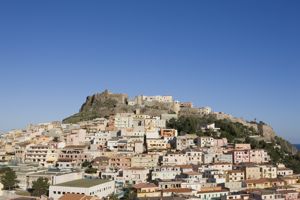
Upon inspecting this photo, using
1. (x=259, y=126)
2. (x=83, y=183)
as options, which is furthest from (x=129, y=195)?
(x=259, y=126)

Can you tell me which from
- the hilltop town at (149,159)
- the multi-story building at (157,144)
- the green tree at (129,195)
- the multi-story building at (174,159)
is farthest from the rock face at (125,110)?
the green tree at (129,195)

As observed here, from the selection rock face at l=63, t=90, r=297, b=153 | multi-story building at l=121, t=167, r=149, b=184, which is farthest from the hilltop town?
rock face at l=63, t=90, r=297, b=153

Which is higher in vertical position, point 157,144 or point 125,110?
point 125,110

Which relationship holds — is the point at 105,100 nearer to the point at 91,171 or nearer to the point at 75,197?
the point at 91,171

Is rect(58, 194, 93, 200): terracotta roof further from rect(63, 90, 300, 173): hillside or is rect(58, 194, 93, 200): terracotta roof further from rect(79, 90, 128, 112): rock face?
rect(79, 90, 128, 112): rock face

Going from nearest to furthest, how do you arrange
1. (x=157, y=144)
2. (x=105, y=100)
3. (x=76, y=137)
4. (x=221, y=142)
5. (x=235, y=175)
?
(x=235, y=175)
(x=157, y=144)
(x=76, y=137)
(x=221, y=142)
(x=105, y=100)

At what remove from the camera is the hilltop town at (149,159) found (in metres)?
36.8

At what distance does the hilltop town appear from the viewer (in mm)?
36781

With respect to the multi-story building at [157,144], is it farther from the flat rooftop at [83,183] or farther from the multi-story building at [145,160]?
the flat rooftop at [83,183]

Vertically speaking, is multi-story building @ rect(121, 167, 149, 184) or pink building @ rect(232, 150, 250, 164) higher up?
pink building @ rect(232, 150, 250, 164)

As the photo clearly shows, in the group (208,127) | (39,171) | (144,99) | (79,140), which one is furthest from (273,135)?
(39,171)

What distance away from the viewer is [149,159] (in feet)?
155

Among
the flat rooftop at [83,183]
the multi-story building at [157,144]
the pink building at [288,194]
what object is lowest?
the pink building at [288,194]

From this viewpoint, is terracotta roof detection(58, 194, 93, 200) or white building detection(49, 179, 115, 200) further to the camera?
white building detection(49, 179, 115, 200)
